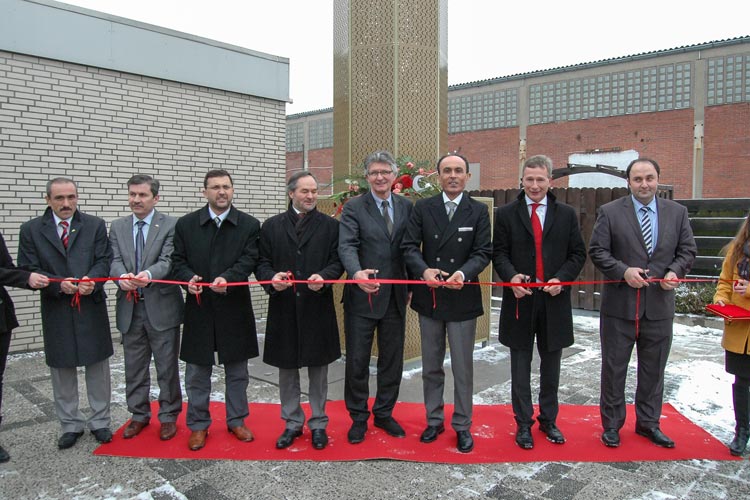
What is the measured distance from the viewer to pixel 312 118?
4022cm

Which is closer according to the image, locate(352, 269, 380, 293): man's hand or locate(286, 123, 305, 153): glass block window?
locate(352, 269, 380, 293): man's hand

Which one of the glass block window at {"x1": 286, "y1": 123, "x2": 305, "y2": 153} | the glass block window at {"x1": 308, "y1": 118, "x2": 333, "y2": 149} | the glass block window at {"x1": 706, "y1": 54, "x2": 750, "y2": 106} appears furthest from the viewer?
the glass block window at {"x1": 286, "y1": 123, "x2": 305, "y2": 153}

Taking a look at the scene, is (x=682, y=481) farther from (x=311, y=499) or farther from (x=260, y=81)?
(x=260, y=81)

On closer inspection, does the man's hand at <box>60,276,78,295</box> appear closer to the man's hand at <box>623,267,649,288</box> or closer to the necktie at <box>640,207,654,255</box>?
the man's hand at <box>623,267,649,288</box>

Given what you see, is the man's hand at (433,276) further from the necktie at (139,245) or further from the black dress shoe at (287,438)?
the necktie at (139,245)

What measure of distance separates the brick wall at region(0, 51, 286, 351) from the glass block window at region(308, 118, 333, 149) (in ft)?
99.8

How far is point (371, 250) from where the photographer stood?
161 inches

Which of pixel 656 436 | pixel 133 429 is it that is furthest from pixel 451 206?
pixel 133 429

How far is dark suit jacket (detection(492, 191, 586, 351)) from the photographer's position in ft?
13.2

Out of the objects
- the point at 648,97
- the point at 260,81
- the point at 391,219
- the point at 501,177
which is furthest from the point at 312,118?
the point at 391,219

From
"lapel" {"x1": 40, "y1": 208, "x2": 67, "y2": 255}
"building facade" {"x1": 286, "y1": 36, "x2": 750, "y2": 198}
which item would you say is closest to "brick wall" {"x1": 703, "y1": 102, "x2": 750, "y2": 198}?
"building facade" {"x1": 286, "y1": 36, "x2": 750, "y2": 198}

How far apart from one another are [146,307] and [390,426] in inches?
76.0

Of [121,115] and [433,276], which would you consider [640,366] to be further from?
[121,115]

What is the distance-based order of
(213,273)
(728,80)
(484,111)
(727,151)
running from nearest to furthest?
(213,273) → (728,80) → (727,151) → (484,111)
